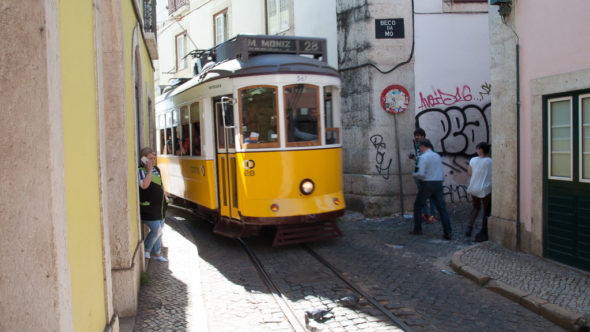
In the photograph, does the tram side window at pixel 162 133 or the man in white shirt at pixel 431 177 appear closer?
the man in white shirt at pixel 431 177

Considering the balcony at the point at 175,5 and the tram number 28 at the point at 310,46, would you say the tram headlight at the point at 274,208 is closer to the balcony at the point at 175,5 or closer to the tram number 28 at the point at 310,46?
the tram number 28 at the point at 310,46

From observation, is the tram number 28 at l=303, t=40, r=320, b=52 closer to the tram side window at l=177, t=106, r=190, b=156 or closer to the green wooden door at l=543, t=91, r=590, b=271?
the tram side window at l=177, t=106, r=190, b=156

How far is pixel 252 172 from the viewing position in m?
7.54

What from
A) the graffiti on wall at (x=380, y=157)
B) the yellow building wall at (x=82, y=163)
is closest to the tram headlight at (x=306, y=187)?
the graffiti on wall at (x=380, y=157)

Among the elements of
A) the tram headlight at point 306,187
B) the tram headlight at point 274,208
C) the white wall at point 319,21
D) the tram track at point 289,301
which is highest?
the white wall at point 319,21

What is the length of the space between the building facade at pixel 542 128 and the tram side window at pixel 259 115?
3.48 metres

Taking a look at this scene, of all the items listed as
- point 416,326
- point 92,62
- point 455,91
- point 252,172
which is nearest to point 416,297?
point 416,326

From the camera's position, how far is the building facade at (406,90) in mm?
11219

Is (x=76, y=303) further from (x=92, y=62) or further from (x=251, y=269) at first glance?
(x=251, y=269)

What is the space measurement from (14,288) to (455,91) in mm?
10925

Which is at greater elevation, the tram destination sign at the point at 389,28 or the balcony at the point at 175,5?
the balcony at the point at 175,5

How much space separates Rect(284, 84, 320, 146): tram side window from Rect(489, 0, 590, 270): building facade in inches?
111

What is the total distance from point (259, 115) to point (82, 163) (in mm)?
4819

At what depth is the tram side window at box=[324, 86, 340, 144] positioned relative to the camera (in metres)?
8.04
